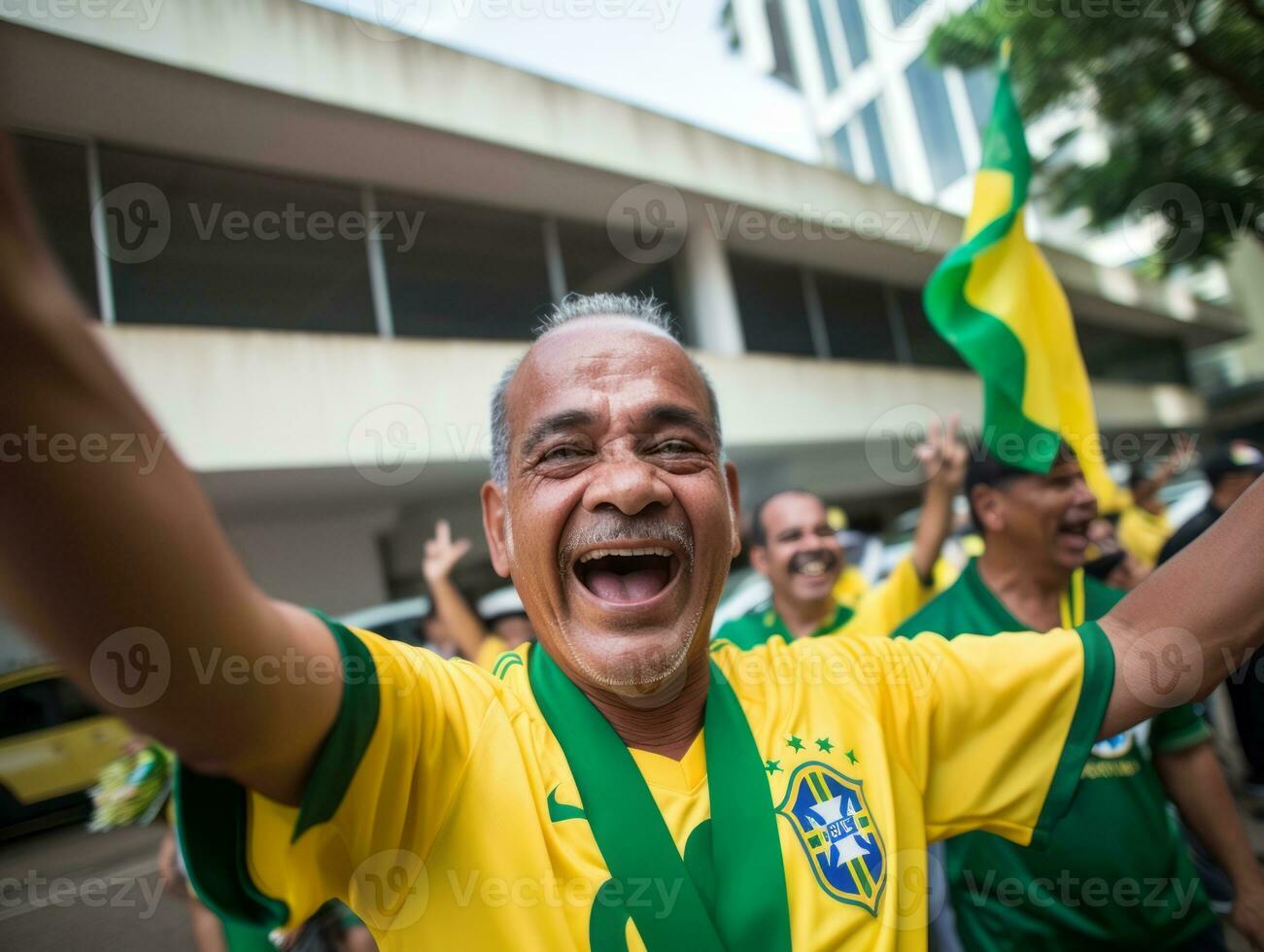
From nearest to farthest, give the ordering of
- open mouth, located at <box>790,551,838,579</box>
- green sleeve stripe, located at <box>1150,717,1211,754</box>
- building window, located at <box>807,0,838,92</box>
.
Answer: green sleeve stripe, located at <box>1150,717,1211,754</box>
open mouth, located at <box>790,551,838,579</box>
building window, located at <box>807,0,838,92</box>

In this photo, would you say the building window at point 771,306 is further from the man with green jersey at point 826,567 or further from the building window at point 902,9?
the man with green jersey at point 826,567

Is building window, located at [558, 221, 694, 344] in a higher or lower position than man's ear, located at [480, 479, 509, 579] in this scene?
higher

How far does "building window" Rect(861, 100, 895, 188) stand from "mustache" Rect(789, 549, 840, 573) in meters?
15.9

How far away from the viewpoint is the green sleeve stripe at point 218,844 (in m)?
0.84

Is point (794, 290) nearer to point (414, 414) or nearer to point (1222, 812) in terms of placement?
point (414, 414)

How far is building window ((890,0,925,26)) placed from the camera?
23.7 feet

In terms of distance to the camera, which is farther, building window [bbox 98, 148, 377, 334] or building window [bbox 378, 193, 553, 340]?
building window [bbox 378, 193, 553, 340]

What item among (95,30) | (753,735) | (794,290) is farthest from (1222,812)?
(794,290)

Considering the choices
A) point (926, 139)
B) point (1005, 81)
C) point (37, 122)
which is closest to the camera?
point (1005, 81)

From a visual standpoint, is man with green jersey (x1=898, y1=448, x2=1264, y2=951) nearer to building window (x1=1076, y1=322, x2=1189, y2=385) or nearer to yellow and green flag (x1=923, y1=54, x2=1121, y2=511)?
yellow and green flag (x1=923, y1=54, x2=1121, y2=511)

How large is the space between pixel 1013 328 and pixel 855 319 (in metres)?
10.3

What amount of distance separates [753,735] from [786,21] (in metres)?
17.9

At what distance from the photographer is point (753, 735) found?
132cm

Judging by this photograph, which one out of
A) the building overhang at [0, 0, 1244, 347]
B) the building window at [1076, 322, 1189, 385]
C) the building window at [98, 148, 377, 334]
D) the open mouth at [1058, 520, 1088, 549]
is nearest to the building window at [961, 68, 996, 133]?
the building window at [1076, 322, 1189, 385]
